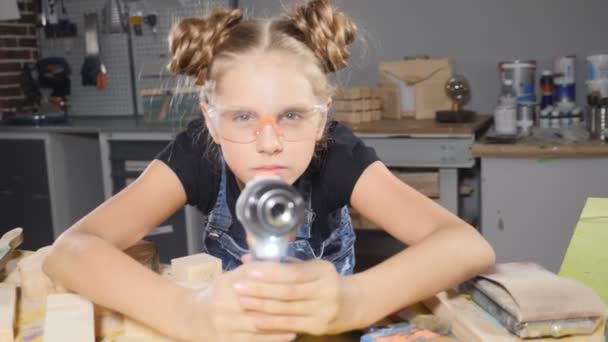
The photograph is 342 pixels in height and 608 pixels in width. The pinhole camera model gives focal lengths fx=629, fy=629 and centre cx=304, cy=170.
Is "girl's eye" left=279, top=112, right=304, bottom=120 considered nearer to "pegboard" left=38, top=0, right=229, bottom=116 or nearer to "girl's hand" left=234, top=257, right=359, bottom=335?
"girl's hand" left=234, top=257, right=359, bottom=335

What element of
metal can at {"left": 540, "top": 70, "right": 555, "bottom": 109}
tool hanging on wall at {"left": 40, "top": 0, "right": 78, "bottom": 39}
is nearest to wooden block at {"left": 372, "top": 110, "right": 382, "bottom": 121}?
metal can at {"left": 540, "top": 70, "right": 555, "bottom": 109}

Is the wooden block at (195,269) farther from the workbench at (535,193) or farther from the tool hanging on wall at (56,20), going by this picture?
the tool hanging on wall at (56,20)

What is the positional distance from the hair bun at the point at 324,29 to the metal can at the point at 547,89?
82.0 inches

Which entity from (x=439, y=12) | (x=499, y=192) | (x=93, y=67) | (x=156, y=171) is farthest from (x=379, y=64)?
(x=156, y=171)

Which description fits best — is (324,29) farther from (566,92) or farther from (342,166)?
(566,92)

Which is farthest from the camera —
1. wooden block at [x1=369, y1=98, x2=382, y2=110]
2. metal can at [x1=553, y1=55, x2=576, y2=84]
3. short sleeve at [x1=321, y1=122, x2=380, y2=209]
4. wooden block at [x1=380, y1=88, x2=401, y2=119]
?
wooden block at [x1=380, y1=88, x2=401, y2=119]

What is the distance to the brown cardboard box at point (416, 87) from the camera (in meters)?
2.94

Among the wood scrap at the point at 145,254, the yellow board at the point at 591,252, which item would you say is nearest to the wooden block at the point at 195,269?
the wood scrap at the point at 145,254

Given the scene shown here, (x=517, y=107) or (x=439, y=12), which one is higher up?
(x=439, y=12)

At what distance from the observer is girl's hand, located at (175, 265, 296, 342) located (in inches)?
26.7

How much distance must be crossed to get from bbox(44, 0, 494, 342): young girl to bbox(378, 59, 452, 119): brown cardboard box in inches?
70.4

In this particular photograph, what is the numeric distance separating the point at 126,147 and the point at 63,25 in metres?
1.18

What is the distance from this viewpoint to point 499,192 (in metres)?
2.43

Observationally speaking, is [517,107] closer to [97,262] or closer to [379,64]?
[379,64]
